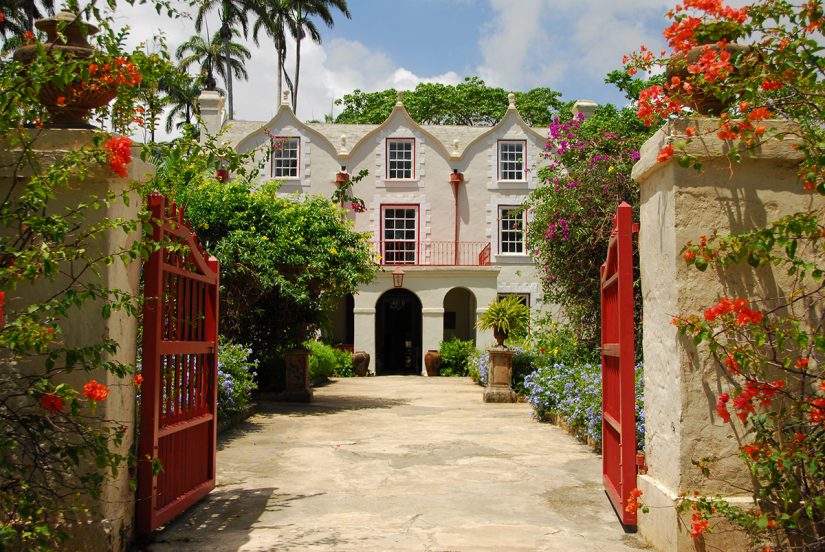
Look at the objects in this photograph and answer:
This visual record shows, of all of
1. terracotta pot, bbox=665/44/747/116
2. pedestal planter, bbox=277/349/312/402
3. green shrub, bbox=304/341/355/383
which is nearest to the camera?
terracotta pot, bbox=665/44/747/116

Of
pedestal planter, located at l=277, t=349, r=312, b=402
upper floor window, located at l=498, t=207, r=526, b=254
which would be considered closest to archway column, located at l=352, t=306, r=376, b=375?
upper floor window, located at l=498, t=207, r=526, b=254

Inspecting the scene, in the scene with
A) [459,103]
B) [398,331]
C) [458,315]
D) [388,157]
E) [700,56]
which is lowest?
[398,331]

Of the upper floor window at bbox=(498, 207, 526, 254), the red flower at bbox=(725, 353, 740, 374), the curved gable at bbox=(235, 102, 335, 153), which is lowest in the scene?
the red flower at bbox=(725, 353, 740, 374)

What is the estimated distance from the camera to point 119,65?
170 inches

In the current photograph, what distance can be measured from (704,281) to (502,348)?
11316 mm

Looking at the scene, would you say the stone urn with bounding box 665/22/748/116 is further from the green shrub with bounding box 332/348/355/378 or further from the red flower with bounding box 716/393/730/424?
the green shrub with bounding box 332/348/355/378

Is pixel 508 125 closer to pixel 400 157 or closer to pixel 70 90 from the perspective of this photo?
pixel 400 157

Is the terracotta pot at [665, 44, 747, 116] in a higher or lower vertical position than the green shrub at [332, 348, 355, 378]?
higher

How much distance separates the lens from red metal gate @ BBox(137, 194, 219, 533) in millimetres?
4930

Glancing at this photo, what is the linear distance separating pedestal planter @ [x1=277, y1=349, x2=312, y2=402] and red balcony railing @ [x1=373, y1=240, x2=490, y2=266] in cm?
1106

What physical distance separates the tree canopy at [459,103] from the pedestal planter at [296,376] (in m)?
26.4

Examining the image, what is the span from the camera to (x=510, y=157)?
86.8 feet

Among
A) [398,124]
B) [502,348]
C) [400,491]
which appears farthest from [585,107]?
[400,491]

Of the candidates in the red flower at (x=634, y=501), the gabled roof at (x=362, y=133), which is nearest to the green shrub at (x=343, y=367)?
the gabled roof at (x=362, y=133)
